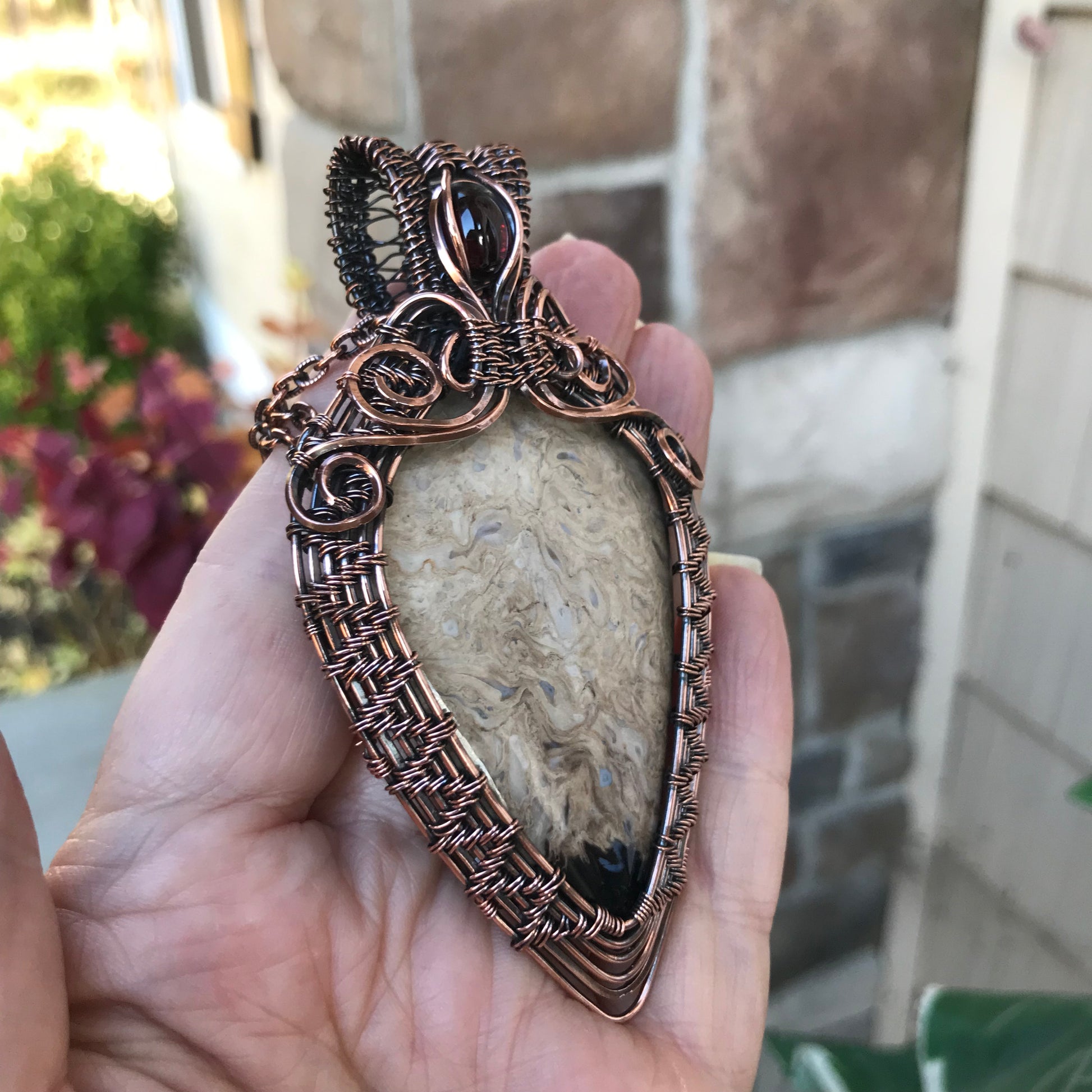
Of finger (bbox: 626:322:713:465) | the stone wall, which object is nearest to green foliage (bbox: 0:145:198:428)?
the stone wall

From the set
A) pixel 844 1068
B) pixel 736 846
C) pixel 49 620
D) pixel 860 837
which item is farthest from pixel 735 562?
pixel 49 620

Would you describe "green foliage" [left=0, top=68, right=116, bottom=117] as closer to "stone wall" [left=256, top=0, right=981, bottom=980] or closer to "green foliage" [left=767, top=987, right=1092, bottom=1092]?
"stone wall" [left=256, top=0, right=981, bottom=980]

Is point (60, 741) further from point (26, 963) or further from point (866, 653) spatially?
point (866, 653)

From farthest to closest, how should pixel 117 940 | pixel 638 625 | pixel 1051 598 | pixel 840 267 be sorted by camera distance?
pixel 1051 598
pixel 840 267
pixel 638 625
pixel 117 940

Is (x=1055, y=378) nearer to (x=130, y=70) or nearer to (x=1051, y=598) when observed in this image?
(x=1051, y=598)

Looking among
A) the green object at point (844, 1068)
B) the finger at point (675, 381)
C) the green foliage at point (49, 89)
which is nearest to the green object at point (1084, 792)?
the green object at point (844, 1068)

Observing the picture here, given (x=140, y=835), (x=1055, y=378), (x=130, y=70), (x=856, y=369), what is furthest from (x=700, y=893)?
(x=130, y=70)
